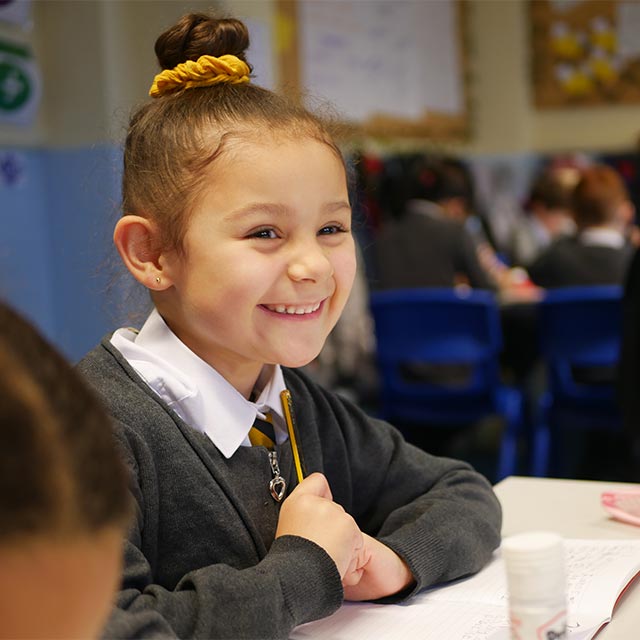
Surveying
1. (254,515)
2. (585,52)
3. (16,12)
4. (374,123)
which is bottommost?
(254,515)

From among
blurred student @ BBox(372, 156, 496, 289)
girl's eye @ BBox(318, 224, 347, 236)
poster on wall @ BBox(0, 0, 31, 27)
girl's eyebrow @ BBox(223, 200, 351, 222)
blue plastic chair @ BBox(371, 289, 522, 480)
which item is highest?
poster on wall @ BBox(0, 0, 31, 27)

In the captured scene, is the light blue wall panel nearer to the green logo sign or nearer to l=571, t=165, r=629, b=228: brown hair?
the green logo sign

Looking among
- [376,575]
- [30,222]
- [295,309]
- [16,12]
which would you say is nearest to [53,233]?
[30,222]

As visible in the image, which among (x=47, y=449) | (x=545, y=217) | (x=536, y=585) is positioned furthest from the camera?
(x=545, y=217)

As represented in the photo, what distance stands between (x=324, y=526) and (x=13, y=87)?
2930mm

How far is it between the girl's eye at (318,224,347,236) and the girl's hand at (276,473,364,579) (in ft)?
0.85

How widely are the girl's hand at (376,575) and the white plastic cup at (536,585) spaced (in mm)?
269

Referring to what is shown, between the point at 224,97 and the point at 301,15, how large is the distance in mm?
4298

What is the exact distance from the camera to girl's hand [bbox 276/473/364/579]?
2.87ft

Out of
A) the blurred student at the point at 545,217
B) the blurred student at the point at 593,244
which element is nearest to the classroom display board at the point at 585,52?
the blurred student at the point at 545,217

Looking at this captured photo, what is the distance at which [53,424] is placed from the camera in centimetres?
42

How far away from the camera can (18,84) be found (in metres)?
3.46

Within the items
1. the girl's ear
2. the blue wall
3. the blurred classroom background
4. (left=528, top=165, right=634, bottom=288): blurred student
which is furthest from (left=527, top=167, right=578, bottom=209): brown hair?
the girl's ear

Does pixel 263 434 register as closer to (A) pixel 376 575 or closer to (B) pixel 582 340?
(A) pixel 376 575
